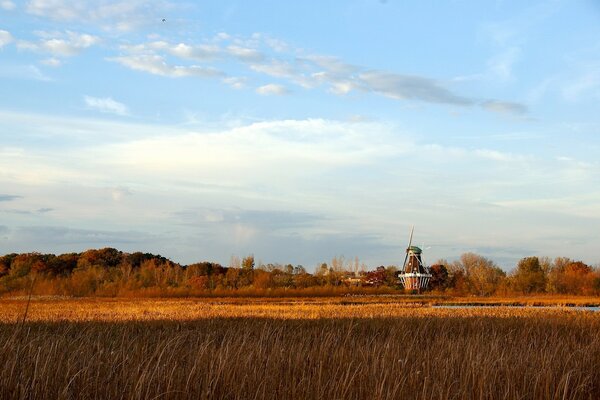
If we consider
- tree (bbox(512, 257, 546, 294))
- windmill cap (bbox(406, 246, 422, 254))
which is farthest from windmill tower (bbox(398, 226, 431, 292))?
tree (bbox(512, 257, 546, 294))

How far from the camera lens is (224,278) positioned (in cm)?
5706

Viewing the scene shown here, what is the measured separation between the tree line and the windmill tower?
3969mm

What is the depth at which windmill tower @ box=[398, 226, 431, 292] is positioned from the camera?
9669 centimetres

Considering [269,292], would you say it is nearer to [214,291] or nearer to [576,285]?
[214,291]

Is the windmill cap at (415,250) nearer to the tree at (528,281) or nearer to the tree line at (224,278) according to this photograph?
the tree line at (224,278)

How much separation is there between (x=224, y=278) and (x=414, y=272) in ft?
159

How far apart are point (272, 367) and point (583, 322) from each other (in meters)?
12.4

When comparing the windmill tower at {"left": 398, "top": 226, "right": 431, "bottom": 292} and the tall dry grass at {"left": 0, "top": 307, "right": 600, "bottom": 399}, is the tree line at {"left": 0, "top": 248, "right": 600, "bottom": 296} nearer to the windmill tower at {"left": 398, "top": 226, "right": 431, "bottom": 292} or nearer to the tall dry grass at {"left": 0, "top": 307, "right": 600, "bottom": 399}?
the windmill tower at {"left": 398, "top": 226, "right": 431, "bottom": 292}

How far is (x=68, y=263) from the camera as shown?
235ft

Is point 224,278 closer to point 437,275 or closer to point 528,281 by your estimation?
point 528,281

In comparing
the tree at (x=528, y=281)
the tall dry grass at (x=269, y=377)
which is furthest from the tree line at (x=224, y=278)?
the tall dry grass at (x=269, y=377)

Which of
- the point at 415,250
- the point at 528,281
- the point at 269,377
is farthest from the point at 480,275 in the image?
the point at 269,377

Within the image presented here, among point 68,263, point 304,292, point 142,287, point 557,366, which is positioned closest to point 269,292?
point 304,292

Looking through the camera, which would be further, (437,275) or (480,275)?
(437,275)
